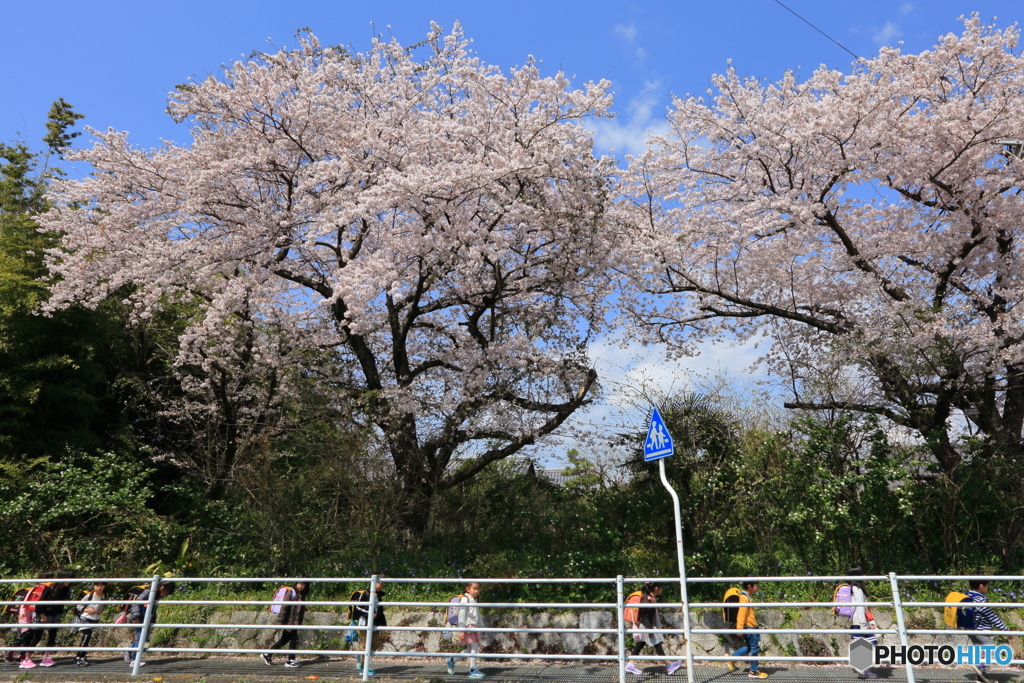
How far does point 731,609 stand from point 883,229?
309 inches

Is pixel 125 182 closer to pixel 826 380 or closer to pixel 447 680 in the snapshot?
pixel 447 680

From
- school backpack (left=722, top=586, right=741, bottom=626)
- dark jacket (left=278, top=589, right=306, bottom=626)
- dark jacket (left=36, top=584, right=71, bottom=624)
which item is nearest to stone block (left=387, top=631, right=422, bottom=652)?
dark jacket (left=278, top=589, right=306, bottom=626)

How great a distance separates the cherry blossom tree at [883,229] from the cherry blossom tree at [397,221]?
7.12 feet

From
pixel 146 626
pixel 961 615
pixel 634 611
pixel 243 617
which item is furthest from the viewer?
pixel 243 617

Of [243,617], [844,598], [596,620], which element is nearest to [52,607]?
[243,617]

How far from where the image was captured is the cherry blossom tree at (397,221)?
11219mm

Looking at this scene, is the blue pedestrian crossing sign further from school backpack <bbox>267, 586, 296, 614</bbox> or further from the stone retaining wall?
school backpack <bbox>267, 586, 296, 614</bbox>

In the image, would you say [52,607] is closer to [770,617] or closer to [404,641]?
[404,641]

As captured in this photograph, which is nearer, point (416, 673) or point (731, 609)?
point (416, 673)

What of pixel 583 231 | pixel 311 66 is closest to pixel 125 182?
pixel 311 66

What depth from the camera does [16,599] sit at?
9.24 m

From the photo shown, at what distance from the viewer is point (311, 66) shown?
12.3 meters

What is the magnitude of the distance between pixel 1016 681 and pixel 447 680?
229 inches

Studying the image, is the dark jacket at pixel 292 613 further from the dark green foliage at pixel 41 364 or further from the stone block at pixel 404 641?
the dark green foliage at pixel 41 364
